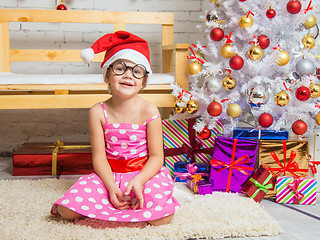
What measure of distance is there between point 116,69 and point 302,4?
39.5 inches

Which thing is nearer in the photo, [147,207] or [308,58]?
[147,207]

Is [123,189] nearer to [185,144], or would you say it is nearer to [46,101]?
[185,144]

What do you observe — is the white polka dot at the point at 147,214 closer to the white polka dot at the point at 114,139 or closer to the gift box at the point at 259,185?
the white polka dot at the point at 114,139

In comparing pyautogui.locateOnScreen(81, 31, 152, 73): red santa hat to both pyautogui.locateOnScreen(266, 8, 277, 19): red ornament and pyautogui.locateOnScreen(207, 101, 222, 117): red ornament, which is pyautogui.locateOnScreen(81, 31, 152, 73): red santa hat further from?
pyautogui.locateOnScreen(266, 8, 277, 19): red ornament

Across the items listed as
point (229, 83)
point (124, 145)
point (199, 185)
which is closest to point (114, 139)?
point (124, 145)

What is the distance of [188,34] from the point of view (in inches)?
94.7

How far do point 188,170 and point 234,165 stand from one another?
0.67 ft

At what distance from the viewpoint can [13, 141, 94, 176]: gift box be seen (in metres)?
1.74

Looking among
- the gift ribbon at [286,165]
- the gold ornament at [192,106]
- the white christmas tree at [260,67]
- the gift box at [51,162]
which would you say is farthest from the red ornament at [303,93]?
the gift box at [51,162]

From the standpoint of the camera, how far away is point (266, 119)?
4.94ft

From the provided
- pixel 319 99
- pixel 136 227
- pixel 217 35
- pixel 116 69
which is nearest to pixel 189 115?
pixel 217 35

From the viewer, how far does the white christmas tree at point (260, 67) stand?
1545 mm

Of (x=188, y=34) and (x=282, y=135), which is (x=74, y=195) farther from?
(x=188, y=34)

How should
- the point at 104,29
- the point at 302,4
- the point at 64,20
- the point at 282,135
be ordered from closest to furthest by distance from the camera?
the point at 282,135 → the point at 302,4 → the point at 64,20 → the point at 104,29
